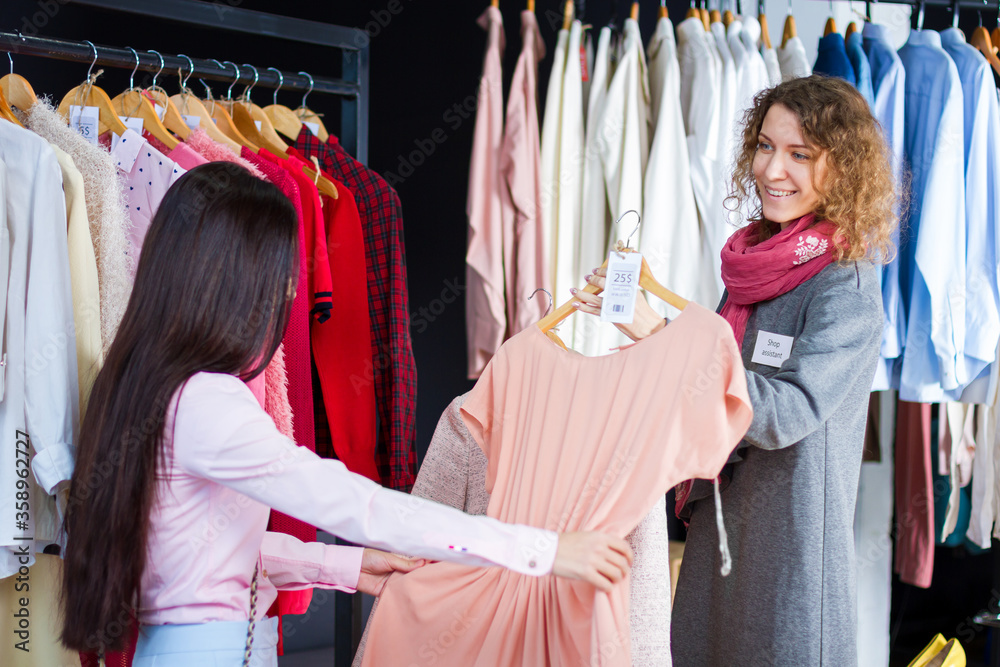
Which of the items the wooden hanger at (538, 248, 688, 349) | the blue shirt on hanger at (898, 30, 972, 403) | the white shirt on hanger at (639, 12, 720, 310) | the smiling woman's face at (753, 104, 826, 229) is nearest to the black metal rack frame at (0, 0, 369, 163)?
the white shirt on hanger at (639, 12, 720, 310)

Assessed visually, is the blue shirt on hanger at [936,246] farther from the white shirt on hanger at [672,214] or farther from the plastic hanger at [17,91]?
the plastic hanger at [17,91]

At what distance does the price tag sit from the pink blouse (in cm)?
101

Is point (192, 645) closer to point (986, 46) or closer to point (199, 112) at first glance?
point (199, 112)

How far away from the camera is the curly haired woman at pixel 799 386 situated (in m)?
1.51

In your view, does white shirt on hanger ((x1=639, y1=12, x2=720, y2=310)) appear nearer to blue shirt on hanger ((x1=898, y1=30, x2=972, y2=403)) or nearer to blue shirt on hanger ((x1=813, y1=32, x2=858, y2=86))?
blue shirt on hanger ((x1=813, y1=32, x2=858, y2=86))

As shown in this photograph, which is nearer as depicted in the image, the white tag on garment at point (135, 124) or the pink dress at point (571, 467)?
the pink dress at point (571, 467)

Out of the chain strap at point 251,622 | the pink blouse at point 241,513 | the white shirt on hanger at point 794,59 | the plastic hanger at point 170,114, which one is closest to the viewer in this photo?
the pink blouse at point 241,513

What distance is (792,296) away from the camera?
64.6 inches

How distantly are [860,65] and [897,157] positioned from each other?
277 mm

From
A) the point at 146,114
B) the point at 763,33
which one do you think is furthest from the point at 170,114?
the point at 763,33

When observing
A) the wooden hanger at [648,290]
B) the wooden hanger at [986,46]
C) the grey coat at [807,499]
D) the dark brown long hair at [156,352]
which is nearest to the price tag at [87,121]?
the dark brown long hair at [156,352]

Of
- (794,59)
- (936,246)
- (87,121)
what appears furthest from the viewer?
(794,59)

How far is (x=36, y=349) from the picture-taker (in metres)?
1.66

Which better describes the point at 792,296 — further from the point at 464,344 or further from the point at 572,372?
the point at 464,344
